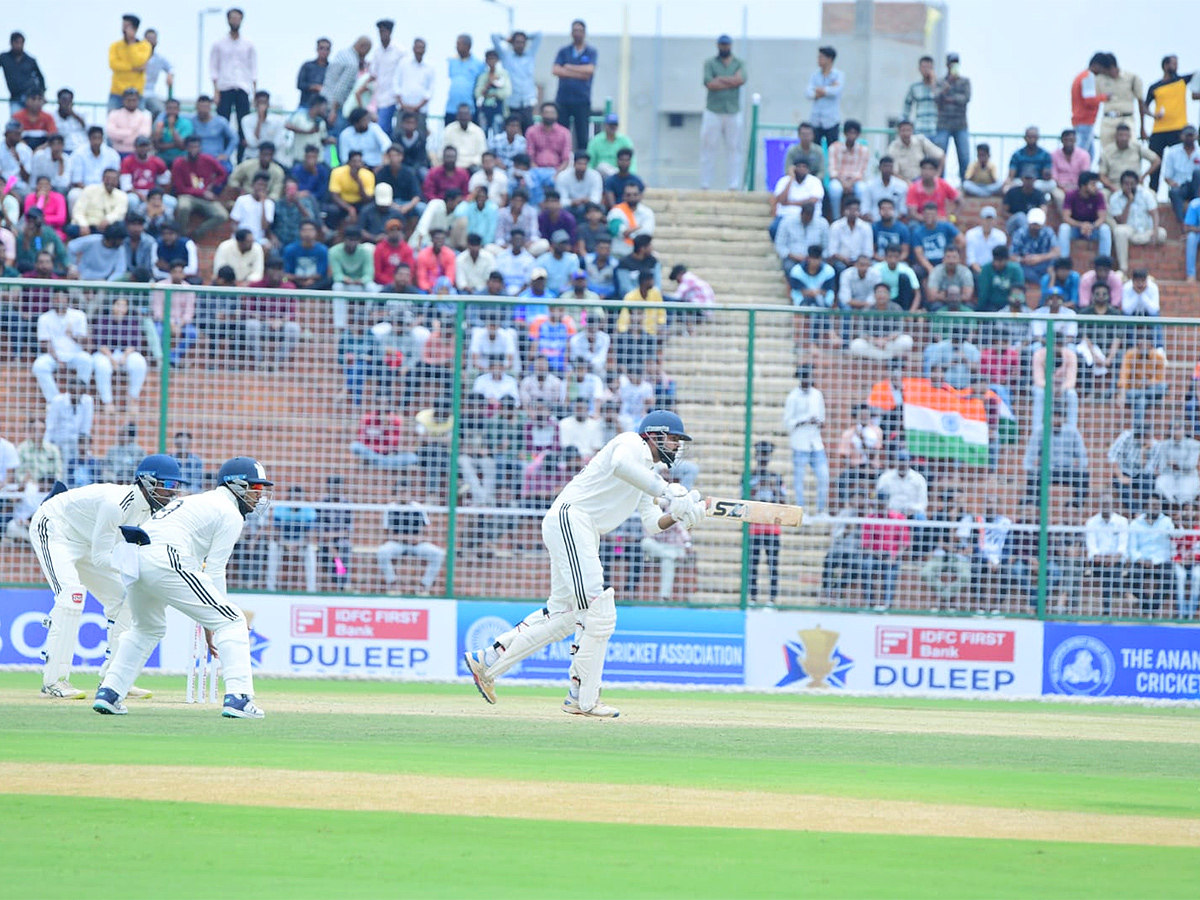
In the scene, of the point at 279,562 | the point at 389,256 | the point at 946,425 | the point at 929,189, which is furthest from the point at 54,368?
the point at 929,189

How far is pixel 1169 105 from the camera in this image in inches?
1059

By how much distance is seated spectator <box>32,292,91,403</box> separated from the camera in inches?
738

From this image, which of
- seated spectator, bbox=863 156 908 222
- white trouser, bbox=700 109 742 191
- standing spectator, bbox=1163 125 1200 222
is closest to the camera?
seated spectator, bbox=863 156 908 222

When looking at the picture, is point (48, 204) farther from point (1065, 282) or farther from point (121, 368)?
point (1065, 282)

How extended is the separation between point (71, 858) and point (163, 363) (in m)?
11.2

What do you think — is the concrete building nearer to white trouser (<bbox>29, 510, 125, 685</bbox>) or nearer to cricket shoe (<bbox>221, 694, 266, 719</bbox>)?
white trouser (<bbox>29, 510, 125, 685</bbox>)

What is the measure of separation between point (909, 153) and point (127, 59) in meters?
11.5

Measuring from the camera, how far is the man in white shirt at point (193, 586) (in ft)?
41.9

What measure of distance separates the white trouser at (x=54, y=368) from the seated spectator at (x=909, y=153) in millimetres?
12440

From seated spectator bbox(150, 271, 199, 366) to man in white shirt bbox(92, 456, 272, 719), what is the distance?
5.88 meters

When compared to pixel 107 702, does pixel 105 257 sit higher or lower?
higher

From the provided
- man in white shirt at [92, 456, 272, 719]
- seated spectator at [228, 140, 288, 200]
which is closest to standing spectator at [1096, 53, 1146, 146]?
seated spectator at [228, 140, 288, 200]

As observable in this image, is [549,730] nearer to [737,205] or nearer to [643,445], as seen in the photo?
[643,445]

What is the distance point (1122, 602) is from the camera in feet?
60.6
